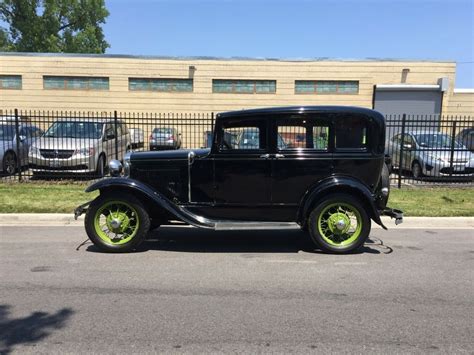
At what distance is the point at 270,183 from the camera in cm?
613

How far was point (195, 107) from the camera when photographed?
27.6 metres

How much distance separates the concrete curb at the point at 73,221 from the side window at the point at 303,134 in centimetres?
289

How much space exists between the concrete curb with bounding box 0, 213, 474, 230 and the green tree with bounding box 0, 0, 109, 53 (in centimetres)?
3551

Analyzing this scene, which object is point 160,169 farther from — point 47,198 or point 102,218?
point 47,198

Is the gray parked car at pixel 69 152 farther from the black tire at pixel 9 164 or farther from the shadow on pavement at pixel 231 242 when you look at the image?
the shadow on pavement at pixel 231 242

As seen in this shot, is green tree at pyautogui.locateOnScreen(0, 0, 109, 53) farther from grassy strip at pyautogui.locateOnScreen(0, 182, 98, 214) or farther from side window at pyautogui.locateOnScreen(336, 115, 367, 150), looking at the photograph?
side window at pyautogui.locateOnScreen(336, 115, 367, 150)

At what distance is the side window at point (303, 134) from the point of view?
6.11 m

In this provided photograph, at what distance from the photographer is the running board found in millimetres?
5984

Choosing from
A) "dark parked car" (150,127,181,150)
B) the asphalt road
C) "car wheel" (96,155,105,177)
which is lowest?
the asphalt road

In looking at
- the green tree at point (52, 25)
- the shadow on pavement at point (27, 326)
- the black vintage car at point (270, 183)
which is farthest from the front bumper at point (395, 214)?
the green tree at point (52, 25)

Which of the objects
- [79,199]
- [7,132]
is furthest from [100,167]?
[7,132]

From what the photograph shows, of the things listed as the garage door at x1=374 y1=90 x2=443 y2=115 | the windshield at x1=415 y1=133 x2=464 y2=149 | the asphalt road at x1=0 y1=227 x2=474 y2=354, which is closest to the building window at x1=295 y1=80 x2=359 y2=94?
the garage door at x1=374 y1=90 x2=443 y2=115

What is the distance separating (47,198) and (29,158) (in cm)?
311

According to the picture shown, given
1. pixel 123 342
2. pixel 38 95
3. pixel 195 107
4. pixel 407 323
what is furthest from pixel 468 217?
pixel 38 95
